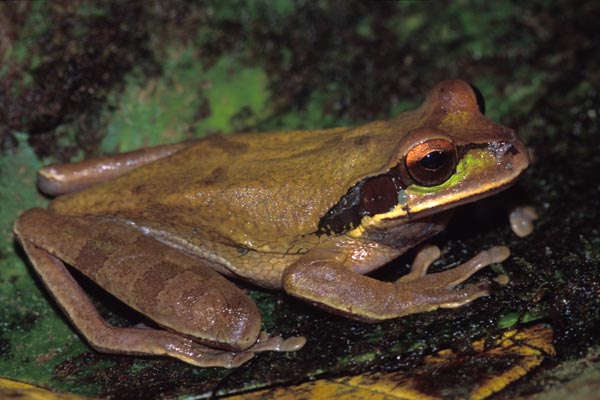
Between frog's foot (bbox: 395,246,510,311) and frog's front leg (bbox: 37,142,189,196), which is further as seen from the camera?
frog's front leg (bbox: 37,142,189,196)

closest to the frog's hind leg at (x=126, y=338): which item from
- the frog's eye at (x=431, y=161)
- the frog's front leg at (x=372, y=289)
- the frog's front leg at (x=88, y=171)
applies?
the frog's front leg at (x=372, y=289)

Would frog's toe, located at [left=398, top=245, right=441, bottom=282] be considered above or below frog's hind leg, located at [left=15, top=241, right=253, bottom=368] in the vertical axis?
above

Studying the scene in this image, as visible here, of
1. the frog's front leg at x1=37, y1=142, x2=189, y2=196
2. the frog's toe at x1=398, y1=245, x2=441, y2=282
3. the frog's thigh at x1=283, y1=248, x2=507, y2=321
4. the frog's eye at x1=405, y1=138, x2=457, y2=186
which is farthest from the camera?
the frog's front leg at x1=37, y1=142, x2=189, y2=196

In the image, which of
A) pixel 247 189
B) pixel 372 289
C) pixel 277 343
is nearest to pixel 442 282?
pixel 372 289

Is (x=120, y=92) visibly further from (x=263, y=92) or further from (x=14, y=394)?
(x=14, y=394)

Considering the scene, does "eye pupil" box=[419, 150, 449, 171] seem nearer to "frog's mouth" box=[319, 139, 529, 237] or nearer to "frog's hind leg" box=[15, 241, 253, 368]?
"frog's mouth" box=[319, 139, 529, 237]

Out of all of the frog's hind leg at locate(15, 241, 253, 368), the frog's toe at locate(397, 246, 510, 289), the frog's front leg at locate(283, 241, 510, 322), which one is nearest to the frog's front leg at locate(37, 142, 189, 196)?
the frog's hind leg at locate(15, 241, 253, 368)

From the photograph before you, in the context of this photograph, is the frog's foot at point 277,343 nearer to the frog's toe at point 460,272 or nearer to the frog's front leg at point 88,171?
the frog's toe at point 460,272

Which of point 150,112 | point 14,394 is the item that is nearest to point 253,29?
point 150,112
